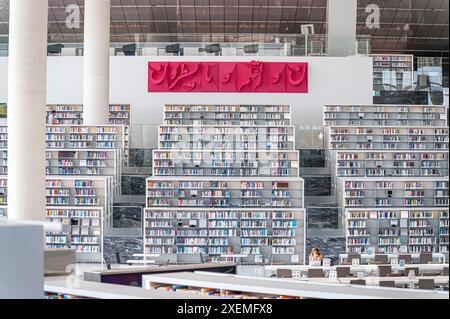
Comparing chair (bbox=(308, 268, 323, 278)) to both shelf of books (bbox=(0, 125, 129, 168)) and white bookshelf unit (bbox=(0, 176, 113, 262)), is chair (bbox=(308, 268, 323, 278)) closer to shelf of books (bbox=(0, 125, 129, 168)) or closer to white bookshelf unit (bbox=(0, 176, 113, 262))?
white bookshelf unit (bbox=(0, 176, 113, 262))

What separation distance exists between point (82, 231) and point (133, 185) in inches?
109

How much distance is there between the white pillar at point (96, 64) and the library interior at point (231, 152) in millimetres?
36

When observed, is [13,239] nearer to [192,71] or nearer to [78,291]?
[78,291]

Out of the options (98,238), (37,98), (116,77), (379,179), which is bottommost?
(98,238)

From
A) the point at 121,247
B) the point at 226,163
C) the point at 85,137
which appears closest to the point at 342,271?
the point at 121,247

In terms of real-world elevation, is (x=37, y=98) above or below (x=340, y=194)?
above

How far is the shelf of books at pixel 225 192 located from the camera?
1878cm

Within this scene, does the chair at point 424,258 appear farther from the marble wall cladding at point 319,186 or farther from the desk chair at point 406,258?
the marble wall cladding at point 319,186

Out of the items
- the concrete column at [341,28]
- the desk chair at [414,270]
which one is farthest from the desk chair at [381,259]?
the concrete column at [341,28]

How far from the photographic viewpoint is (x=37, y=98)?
14.3 m

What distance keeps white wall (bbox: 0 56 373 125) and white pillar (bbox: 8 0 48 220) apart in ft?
36.7

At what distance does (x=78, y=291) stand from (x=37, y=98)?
8.09m
